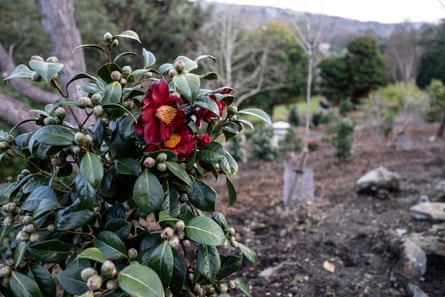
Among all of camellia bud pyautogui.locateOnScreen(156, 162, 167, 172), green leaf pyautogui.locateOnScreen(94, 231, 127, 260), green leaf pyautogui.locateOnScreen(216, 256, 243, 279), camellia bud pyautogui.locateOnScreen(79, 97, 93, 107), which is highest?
camellia bud pyautogui.locateOnScreen(79, 97, 93, 107)

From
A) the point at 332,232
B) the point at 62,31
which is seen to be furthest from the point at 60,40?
the point at 332,232

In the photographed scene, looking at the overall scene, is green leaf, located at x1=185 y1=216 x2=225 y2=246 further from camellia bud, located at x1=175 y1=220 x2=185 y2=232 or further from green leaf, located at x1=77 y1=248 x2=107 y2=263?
green leaf, located at x1=77 y1=248 x2=107 y2=263

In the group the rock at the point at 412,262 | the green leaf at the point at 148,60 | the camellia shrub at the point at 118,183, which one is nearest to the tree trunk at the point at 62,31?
the green leaf at the point at 148,60

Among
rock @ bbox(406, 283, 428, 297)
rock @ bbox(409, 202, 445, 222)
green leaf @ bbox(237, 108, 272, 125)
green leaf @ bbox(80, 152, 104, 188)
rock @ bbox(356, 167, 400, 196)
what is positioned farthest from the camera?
rock @ bbox(356, 167, 400, 196)

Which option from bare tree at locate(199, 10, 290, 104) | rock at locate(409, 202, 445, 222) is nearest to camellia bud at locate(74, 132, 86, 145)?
rock at locate(409, 202, 445, 222)

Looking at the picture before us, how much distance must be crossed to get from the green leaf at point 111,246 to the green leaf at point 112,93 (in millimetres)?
321

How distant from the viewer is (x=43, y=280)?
91 centimetres

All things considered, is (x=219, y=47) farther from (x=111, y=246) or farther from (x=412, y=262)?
(x=111, y=246)

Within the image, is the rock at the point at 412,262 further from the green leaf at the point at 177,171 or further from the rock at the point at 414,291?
the green leaf at the point at 177,171

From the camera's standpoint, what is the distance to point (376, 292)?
76.7 inches

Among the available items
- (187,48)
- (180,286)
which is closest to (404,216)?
(180,286)

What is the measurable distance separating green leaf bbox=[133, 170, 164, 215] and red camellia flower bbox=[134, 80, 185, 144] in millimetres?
92

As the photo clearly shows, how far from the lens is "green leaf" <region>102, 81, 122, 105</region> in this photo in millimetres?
883

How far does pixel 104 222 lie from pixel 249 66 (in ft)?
39.3
